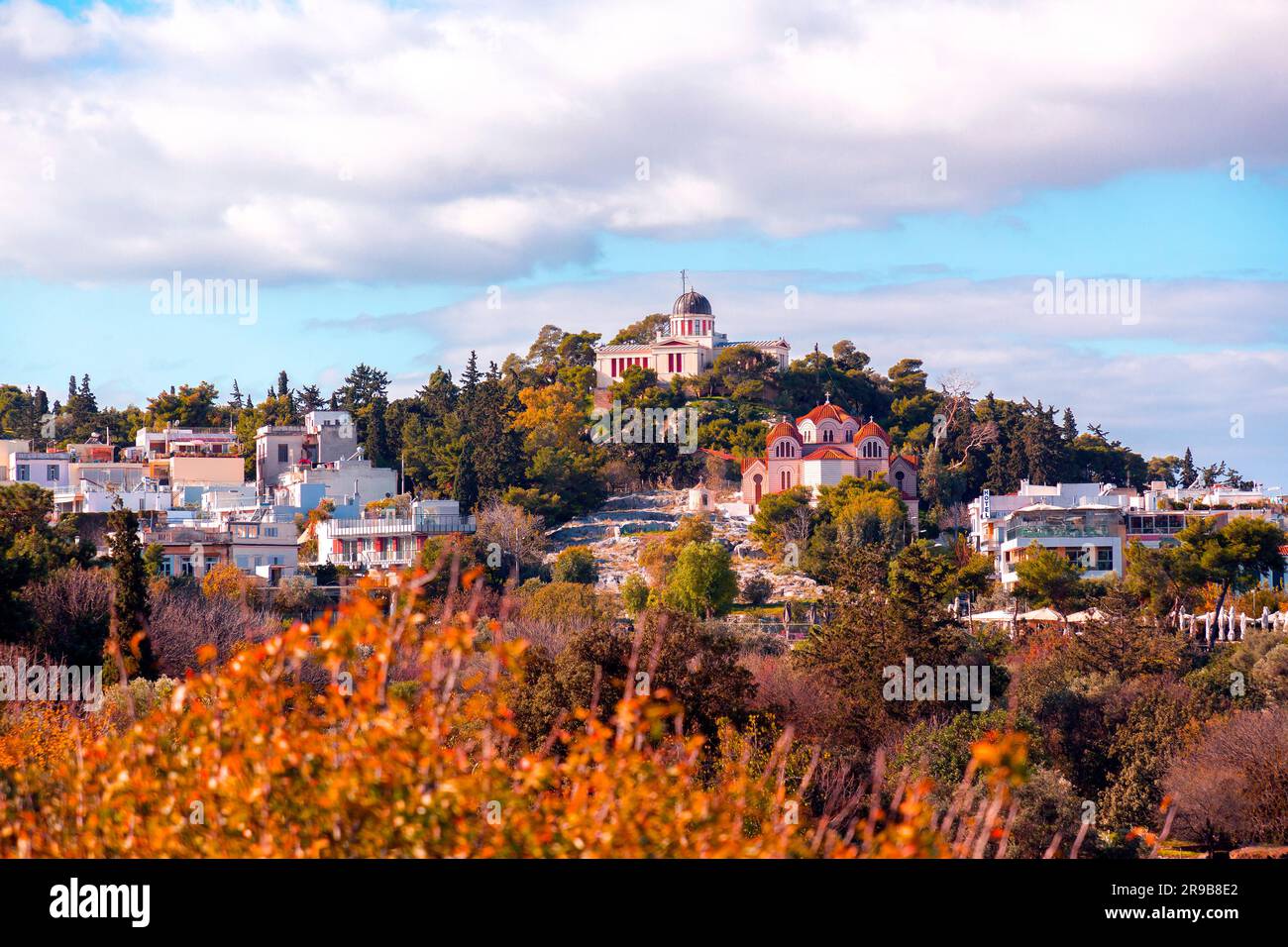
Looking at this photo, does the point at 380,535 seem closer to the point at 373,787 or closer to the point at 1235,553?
the point at 1235,553

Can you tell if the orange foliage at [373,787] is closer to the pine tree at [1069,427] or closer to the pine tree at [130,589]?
the pine tree at [130,589]

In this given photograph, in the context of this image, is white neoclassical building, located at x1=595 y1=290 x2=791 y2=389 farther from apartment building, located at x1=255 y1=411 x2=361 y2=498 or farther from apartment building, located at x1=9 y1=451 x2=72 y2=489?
apartment building, located at x1=9 y1=451 x2=72 y2=489

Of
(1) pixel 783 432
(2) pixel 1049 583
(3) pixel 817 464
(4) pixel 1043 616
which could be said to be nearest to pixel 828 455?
(3) pixel 817 464

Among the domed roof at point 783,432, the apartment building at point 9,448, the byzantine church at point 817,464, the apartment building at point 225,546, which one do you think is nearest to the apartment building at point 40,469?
the apartment building at point 9,448

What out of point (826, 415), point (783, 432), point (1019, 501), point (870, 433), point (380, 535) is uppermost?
point (826, 415)
